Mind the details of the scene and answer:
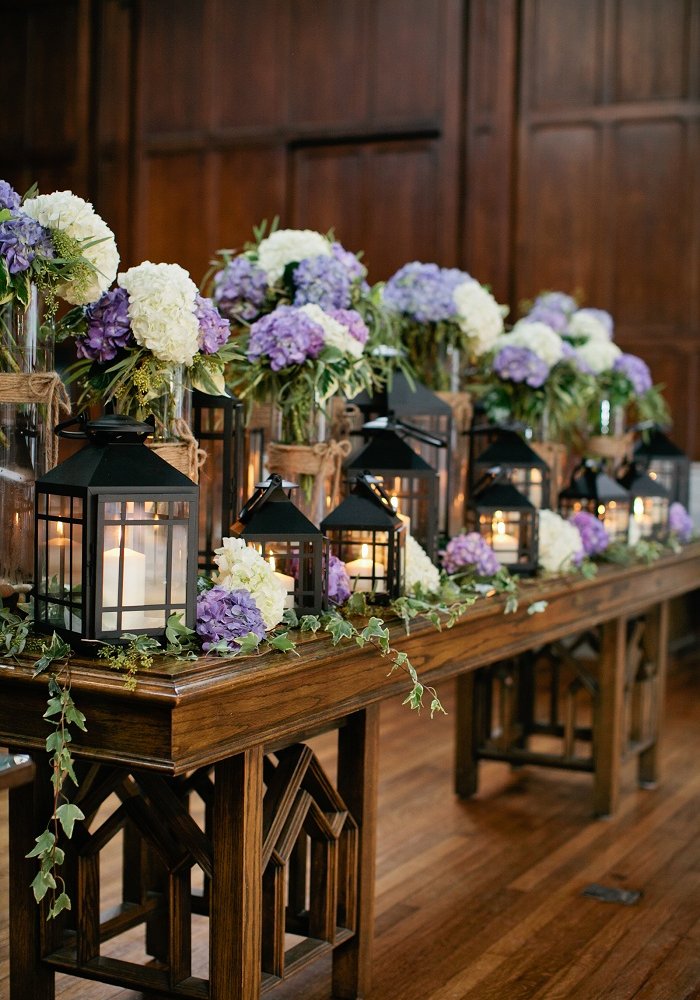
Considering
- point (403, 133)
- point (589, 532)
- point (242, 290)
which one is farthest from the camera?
point (403, 133)

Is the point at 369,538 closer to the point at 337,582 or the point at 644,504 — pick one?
the point at 337,582

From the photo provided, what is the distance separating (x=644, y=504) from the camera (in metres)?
4.41

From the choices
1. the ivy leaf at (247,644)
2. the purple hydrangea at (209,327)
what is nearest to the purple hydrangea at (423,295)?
the purple hydrangea at (209,327)

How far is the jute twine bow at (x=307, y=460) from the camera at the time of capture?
2.76 meters

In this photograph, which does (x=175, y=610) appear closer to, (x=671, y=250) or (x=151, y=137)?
(x=671, y=250)

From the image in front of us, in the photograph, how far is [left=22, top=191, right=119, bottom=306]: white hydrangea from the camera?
2.23 metres

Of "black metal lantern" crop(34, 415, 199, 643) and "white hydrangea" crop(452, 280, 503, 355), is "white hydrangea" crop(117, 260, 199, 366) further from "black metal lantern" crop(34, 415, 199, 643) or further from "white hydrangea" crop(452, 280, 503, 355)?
"white hydrangea" crop(452, 280, 503, 355)

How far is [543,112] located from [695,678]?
3.09 meters

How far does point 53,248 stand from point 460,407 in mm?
1643

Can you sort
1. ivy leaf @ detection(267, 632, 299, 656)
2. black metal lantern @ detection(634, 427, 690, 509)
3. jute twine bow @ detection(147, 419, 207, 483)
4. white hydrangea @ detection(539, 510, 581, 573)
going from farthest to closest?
1. black metal lantern @ detection(634, 427, 690, 509)
2. white hydrangea @ detection(539, 510, 581, 573)
3. jute twine bow @ detection(147, 419, 207, 483)
4. ivy leaf @ detection(267, 632, 299, 656)

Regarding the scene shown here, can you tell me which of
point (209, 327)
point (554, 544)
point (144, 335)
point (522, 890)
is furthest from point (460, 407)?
point (144, 335)

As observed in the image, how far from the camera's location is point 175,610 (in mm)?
2123

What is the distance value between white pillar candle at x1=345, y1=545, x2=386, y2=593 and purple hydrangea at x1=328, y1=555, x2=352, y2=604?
2.3 inches

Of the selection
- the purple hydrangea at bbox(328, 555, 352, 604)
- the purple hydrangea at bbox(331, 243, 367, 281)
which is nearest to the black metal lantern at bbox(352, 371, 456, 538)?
the purple hydrangea at bbox(331, 243, 367, 281)
